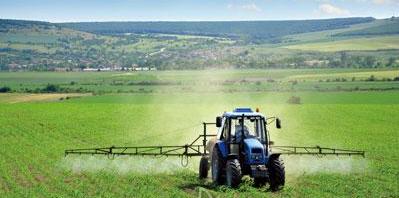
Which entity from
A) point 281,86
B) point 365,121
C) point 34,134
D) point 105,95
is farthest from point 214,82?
point 34,134

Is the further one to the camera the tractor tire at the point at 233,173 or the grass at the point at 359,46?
the grass at the point at 359,46

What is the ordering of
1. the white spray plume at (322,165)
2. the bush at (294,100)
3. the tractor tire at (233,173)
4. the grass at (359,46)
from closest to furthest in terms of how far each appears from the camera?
1. the tractor tire at (233,173)
2. the white spray plume at (322,165)
3. the bush at (294,100)
4. the grass at (359,46)

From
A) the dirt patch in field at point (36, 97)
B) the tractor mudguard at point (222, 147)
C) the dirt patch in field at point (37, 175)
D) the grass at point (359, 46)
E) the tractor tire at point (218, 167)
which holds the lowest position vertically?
the dirt patch in field at point (36, 97)

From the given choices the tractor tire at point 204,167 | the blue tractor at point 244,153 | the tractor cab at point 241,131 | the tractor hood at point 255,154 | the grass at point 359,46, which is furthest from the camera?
the grass at point 359,46

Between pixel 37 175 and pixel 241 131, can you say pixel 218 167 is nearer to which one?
pixel 241 131

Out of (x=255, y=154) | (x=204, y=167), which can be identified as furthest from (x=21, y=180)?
(x=255, y=154)

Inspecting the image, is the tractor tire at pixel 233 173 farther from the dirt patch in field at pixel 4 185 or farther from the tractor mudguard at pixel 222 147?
the dirt patch in field at pixel 4 185

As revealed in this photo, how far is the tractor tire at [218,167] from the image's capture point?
20672mm

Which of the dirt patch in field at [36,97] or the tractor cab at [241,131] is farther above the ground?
the tractor cab at [241,131]

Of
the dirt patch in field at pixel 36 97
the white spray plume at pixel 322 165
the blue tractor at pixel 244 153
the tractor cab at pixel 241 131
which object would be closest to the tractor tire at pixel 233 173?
the blue tractor at pixel 244 153

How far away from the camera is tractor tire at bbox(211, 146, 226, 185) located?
20672 mm

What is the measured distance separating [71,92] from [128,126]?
4040cm

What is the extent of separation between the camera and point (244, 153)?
66.7 ft

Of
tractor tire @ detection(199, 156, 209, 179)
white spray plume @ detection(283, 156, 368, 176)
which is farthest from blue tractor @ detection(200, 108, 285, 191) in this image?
white spray plume @ detection(283, 156, 368, 176)
